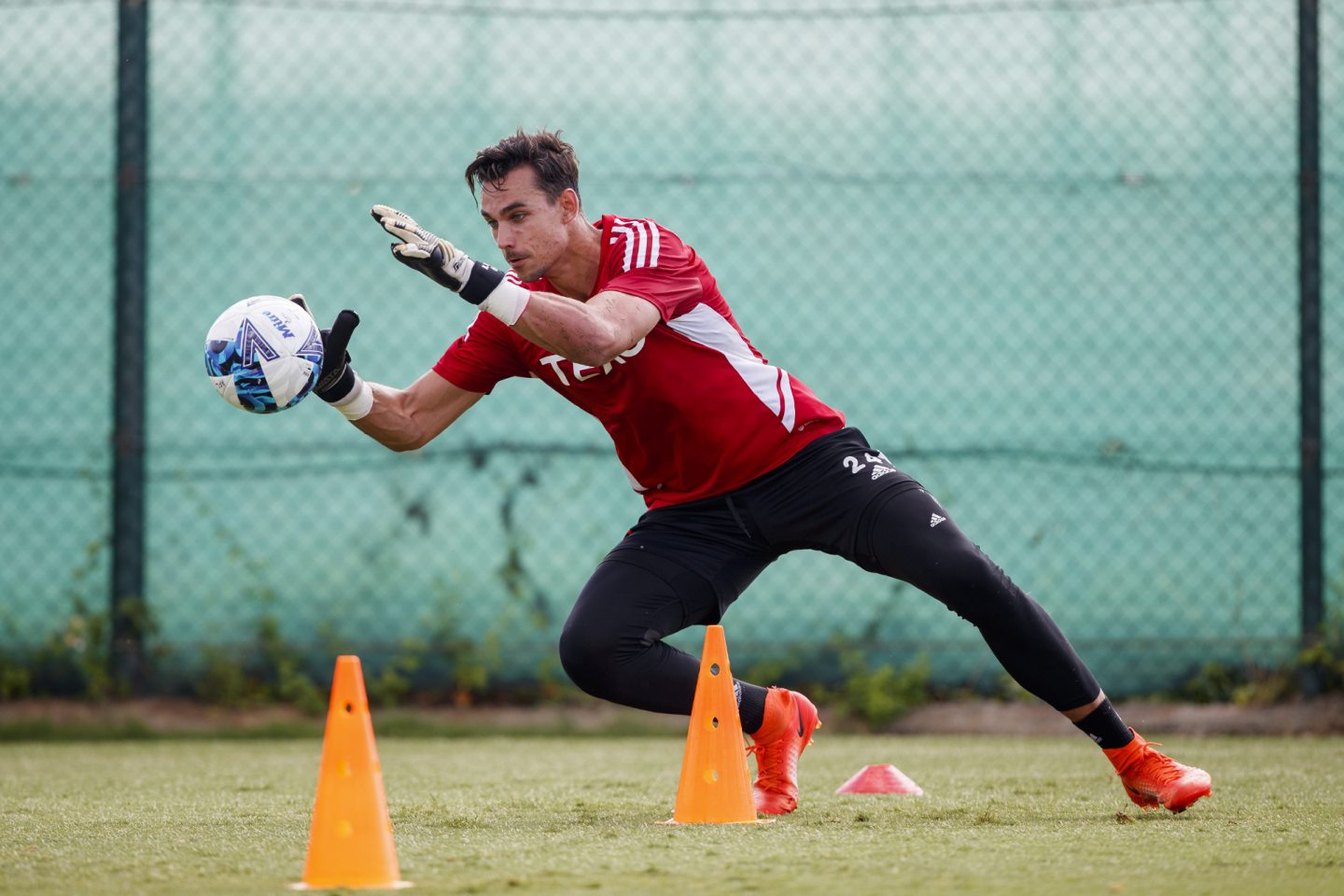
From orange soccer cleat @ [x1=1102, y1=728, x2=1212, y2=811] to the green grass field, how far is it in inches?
2.2

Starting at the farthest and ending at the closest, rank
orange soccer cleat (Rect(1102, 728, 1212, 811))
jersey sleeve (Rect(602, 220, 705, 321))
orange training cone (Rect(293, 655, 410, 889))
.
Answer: jersey sleeve (Rect(602, 220, 705, 321)) < orange soccer cleat (Rect(1102, 728, 1212, 811)) < orange training cone (Rect(293, 655, 410, 889))

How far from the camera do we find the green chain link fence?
6949 millimetres

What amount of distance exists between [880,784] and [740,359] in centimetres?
133

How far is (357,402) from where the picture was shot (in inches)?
170

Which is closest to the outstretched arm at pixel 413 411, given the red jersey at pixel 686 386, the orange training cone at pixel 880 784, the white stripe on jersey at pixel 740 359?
the red jersey at pixel 686 386

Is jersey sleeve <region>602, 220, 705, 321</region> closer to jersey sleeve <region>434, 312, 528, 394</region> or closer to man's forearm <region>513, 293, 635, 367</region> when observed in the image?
man's forearm <region>513, 293, 635, 367</region>

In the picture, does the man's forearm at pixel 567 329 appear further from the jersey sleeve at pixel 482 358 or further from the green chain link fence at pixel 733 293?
the green chain link fence at pixel 733 293

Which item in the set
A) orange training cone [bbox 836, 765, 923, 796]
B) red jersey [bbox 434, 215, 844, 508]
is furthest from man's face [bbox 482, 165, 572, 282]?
orange training cone [bbox 836, 765, 923, 796]

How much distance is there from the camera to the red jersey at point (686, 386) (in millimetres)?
4160

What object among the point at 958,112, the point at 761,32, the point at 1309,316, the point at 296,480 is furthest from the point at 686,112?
the point at 1309,316

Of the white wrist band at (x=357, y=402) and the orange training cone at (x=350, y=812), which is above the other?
the white wrist band at (x=357, y=402)

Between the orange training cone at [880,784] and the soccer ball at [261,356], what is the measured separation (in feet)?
6.44

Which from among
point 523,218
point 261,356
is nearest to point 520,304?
point 523,218

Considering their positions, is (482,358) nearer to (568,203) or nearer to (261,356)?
(568,203)
